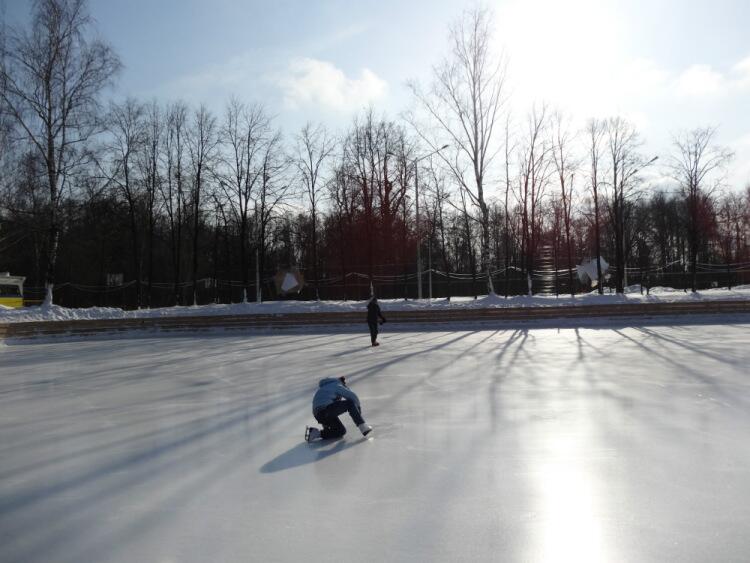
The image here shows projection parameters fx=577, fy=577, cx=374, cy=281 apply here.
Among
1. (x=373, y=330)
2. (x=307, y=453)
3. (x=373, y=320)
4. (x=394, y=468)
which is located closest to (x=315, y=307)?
(x=373, y=320)

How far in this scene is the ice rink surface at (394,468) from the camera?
3.88 m

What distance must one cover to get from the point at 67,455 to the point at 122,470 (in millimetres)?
1120

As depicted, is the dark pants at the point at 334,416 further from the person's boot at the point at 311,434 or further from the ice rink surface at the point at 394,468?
the ice rink surface at the point at 394,468

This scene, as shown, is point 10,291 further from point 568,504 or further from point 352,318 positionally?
point 568,504

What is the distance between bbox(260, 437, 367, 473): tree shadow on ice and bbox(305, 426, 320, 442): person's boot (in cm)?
7

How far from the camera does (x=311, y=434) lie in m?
6.78

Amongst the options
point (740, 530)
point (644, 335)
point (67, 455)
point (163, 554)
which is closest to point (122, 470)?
point (67, 455)

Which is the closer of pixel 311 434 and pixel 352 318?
pixel 311 434

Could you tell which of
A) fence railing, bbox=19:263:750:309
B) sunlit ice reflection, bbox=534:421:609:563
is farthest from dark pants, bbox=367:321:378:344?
fence railing, bbox=19:263:750:309

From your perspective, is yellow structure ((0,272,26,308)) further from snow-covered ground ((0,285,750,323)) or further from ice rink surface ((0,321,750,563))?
ice rink surface ((0,321,750,563))

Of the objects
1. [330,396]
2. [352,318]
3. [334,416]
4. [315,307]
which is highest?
[315,307]

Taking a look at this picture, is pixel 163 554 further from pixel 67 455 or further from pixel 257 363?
pixel 257 363

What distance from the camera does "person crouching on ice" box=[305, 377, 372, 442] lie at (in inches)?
265

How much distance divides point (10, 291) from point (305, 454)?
30.5 meters
